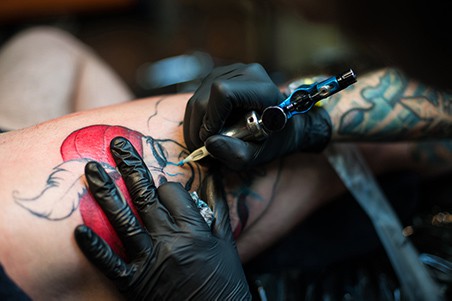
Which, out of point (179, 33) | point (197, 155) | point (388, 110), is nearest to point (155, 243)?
point (197, 155)

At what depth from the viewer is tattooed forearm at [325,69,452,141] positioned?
105cm

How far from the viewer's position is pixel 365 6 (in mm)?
726

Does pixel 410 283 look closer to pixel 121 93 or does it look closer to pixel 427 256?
pixel 427 256

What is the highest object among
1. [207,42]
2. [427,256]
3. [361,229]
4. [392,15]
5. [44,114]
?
[392,15]

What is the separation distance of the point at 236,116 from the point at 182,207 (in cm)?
23

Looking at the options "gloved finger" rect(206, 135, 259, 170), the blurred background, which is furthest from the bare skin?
the blurred background

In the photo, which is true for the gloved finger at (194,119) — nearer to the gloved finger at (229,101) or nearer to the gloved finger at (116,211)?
the gloved finger at (229,101)

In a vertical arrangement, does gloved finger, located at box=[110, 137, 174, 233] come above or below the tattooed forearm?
above

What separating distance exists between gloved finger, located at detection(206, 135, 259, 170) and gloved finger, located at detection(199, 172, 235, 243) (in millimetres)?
81

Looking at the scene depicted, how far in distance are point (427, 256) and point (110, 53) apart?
2.24 m

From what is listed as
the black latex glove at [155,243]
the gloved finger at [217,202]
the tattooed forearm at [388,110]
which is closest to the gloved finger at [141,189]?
the black latex glove at [155,243]

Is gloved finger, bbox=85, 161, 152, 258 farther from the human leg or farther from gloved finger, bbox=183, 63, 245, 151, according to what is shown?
the human leg

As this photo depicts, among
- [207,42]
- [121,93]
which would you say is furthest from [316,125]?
[207,42]

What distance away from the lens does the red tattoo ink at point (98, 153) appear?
76 centimetres
